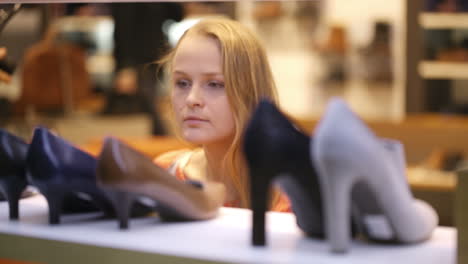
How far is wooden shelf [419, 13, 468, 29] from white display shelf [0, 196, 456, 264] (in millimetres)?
3663

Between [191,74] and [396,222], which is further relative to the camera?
[191,74]

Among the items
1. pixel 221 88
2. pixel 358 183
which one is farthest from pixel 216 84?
pixel 358 183

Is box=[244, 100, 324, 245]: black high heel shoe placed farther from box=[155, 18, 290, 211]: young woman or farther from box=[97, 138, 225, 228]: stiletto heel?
box=[155, 18, 290, 211]: young woman

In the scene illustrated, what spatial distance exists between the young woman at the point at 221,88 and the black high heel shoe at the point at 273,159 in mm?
438

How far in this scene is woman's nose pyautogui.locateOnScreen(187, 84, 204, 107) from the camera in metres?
1.53

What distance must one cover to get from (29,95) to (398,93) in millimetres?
3201

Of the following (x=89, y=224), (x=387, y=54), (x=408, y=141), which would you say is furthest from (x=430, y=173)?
(x=89, y=224)

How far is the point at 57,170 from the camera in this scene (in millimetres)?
1283

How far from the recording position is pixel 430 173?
4.30 meters

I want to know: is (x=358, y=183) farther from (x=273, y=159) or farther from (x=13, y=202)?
(x=13, y=202)

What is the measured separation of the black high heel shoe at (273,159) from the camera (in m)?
1.09

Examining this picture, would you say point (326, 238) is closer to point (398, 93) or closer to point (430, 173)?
point (430, 173)

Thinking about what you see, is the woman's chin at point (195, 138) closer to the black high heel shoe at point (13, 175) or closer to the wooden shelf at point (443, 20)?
the black high heel shoe at point (13, 175)

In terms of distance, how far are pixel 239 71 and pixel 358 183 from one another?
543 millimetres
